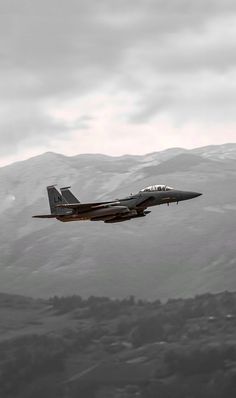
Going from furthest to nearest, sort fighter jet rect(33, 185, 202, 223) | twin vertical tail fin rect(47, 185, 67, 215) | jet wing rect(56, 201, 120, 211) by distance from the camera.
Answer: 1. twin vertical tail fin rect(47, 185, 67, 215)
2. jet wing rect(56, 201, 120, 211)
3. fighter jet rect(33, 185, 202, 223)

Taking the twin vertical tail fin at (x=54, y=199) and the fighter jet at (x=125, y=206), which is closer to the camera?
the fighter jet at (x=125, y=206)

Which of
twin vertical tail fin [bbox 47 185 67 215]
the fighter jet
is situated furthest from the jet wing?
twin vertical tail fin [bbox 47 185 67 215]

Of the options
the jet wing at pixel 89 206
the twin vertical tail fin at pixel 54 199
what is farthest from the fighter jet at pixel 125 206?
the twin vertical tail fin at pixel 54 199

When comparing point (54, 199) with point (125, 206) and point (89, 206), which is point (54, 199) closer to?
point (89, 206)

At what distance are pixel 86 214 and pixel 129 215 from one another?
34.2 ft

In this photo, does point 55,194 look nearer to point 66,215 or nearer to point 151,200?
point 66,215

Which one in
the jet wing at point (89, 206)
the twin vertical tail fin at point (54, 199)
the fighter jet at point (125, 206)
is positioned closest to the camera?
the fighter jet at point (125, 206)

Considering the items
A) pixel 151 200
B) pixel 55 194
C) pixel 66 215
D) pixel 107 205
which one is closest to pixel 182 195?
pixel 151 200

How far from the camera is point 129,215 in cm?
12581

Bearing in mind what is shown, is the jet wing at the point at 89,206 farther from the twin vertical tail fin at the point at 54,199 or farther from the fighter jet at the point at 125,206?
the twin vertical tail fin at the point at 54,199

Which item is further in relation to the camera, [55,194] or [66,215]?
[55,194]

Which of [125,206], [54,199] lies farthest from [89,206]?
[54,199]

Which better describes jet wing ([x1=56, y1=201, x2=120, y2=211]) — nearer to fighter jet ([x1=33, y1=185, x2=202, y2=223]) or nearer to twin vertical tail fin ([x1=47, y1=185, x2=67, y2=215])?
fighter jet ([x1=33, y1=185, x2=202, y2=223])

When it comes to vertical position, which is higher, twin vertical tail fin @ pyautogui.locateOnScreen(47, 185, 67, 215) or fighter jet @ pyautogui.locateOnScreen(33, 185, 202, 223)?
twin vertical tail fin @ pyautogui.locateOnScreen(47, 185, 67, 215)
